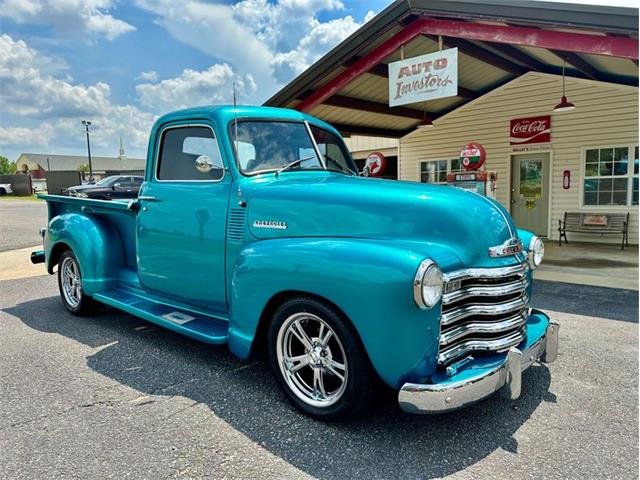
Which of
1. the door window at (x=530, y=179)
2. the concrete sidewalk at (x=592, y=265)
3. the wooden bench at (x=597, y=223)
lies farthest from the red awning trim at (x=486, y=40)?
the door window at (x=530, y=179)

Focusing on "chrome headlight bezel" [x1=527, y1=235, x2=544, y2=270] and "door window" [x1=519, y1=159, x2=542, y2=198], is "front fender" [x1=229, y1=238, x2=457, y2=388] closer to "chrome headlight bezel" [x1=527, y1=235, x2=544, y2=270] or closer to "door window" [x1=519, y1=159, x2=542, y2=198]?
"chrome headlight bezel" [x1=527, y1=235, x2=544, y2=270]

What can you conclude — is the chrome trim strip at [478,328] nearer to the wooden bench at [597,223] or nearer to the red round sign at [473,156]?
the red round sign at [473,156]

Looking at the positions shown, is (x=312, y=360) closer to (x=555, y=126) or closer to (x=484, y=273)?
(x=484, y=273)

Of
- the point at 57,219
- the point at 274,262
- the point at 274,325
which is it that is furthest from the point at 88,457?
the point at 57,219

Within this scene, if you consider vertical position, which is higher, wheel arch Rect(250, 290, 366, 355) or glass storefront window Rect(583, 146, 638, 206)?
glass storefront window Rect(583, 146, 638, 206)

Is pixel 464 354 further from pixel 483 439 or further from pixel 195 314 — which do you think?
pixel 195 314

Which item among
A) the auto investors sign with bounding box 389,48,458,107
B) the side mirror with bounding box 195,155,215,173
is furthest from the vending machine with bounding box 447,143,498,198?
the side mirror with bounding box 195,155,215,173

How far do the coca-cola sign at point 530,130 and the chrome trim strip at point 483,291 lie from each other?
9.79 meters

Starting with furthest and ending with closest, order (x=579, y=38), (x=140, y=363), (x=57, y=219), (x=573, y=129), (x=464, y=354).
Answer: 1. (x=573, y=129)
2. (x=579, y=38)
3. (x=57, y=219)
4. (x=140, y=363)
5. (x=464, y=354)

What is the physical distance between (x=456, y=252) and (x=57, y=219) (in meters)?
4.71

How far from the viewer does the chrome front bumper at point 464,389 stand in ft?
7.80

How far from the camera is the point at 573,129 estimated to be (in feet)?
35.5

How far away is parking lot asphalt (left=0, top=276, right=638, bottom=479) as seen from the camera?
247 centimetres

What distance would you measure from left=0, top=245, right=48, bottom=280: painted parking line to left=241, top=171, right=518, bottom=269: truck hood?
22.6ft
